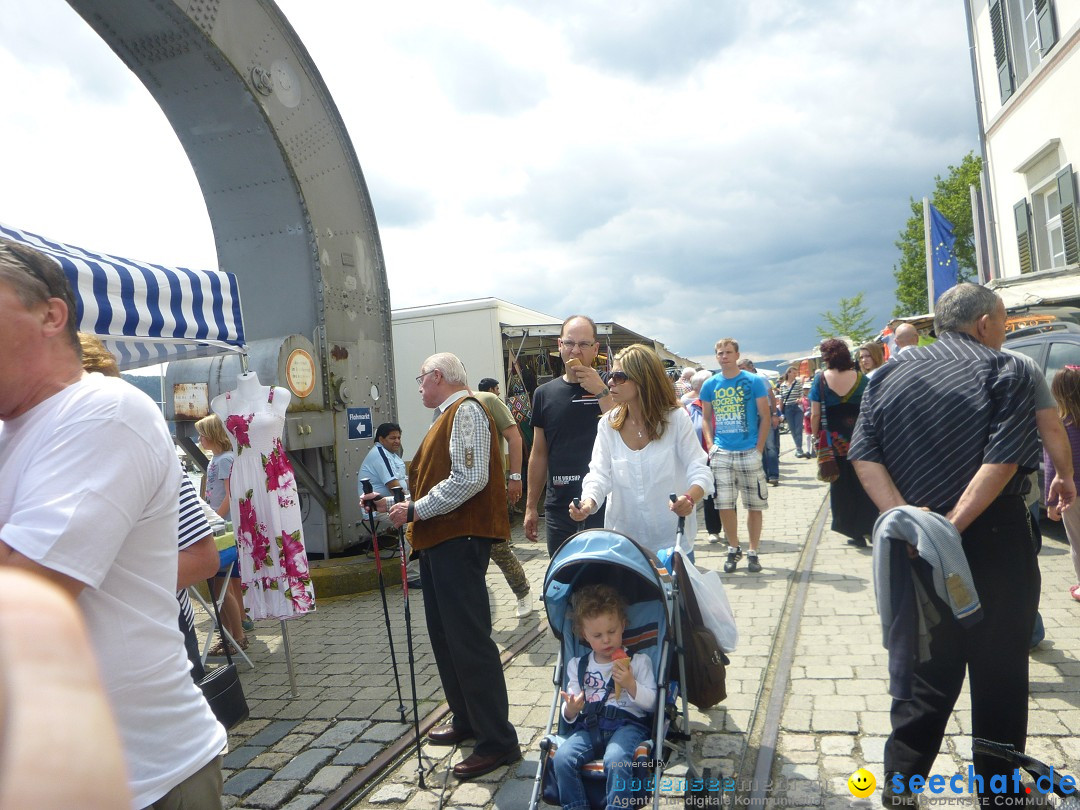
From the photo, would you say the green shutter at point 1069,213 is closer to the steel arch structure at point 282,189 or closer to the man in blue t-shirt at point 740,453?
the man in blue t-shirt at point 740,453

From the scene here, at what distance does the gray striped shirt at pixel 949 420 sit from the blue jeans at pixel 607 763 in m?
1.54

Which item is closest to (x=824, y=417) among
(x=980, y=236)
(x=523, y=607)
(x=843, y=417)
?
(x=843, y=417)

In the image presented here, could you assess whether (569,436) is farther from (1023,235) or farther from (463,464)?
(1023,235)

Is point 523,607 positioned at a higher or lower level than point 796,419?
lower

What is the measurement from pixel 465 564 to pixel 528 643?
86.1 inches

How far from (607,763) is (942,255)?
15387 mm

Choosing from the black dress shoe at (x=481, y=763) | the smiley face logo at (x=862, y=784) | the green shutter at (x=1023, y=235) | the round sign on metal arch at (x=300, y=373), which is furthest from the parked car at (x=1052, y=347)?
the green shutter at (x=1023, y=235)

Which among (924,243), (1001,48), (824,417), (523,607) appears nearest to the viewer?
(523,607)

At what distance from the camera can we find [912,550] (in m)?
2.99

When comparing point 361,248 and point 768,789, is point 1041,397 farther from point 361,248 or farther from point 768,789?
point 361,248

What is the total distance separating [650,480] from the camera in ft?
13.7

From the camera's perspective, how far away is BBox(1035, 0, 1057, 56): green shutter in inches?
531

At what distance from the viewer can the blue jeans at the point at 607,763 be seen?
2.97 m

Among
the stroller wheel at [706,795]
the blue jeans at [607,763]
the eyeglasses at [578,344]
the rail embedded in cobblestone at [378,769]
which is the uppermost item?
the eyeglasses at [578,344]
